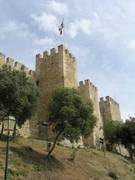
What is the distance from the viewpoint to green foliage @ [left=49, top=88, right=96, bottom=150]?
23719 millimetres

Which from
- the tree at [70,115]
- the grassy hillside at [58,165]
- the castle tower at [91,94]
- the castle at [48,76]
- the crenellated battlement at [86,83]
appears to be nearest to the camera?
the grassy hillside at [58,165]

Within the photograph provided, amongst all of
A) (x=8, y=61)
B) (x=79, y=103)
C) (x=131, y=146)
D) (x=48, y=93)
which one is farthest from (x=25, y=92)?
(x=131, y=146)

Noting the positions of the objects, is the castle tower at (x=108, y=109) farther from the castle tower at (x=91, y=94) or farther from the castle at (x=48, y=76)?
the castle at (x=48, y=76)

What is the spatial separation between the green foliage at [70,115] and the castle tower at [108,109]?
24297mm

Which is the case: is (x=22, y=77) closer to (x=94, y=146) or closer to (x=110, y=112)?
(x=94, y=146)

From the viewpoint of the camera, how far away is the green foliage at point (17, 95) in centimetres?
2338

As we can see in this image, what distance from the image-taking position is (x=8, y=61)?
33.7 m

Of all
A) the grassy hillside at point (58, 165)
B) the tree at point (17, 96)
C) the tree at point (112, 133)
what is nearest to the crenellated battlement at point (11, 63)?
the tree at point (17, 96)

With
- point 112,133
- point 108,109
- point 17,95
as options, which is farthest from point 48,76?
point 108,109

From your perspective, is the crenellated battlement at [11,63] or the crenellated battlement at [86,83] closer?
the crenellated battlement at [11,63]

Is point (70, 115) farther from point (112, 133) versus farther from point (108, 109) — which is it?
point (108, 109)

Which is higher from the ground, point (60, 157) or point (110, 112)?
point (110, 112)

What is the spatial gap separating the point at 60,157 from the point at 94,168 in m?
2.82

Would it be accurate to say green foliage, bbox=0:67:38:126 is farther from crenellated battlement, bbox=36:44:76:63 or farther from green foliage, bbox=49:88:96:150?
crenellated battlement, bbox=36:44:76:63
